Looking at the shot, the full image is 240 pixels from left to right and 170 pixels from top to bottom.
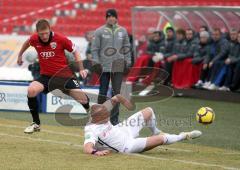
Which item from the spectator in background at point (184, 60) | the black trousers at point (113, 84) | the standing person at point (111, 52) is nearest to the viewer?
the black trousers at point (113, 84)

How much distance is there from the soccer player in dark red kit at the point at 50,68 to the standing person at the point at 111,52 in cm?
133

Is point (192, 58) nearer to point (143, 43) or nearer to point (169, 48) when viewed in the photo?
point (169, 48)

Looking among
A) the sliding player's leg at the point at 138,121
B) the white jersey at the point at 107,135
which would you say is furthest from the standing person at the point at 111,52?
the white jersey at the point at 107,135

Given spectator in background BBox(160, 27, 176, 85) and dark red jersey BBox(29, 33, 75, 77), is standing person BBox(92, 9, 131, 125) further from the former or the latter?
spectator in background BBox(160, 27, 176, 85)

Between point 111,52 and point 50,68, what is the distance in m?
1.76

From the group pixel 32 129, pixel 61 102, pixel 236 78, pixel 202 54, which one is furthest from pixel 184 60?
pixel 32 129

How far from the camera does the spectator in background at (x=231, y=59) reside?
18578mm

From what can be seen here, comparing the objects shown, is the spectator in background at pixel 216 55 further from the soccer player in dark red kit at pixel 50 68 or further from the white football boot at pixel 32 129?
the white football boot at pixel 32 129

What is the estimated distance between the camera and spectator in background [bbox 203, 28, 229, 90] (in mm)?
18953

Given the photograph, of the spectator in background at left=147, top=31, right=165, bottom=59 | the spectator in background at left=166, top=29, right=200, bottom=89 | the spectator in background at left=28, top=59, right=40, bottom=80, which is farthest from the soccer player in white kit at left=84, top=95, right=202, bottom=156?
the spectator in background at left=147, top=31, right=165, bottom=59

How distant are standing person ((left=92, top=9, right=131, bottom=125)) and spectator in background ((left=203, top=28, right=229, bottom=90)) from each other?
5525mm

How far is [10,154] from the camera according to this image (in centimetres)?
989

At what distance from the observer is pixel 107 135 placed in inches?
390

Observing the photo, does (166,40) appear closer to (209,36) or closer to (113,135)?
(209,36)
